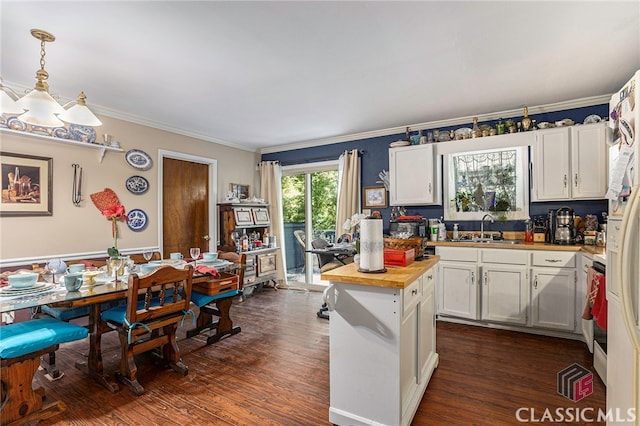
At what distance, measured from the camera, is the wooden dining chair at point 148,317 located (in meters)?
2.19

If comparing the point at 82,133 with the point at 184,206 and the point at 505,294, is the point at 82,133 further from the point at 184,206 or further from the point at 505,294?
the point at 505,294

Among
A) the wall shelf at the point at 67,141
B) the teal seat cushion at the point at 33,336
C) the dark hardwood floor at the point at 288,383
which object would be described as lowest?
the dark hardwood floor at the point at 288,383

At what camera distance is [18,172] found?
3.02 m

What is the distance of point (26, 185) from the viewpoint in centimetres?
306

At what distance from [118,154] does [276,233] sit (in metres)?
2.79

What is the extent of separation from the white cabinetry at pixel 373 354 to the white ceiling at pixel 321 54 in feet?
5.76

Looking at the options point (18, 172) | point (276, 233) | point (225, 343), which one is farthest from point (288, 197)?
point (18, 172)

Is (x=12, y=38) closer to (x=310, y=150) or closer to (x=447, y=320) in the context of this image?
(x=310, y=150)

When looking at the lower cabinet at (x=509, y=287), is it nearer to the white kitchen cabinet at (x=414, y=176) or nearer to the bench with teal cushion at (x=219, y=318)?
the white kitchen cabinet at (x=414, y=176)

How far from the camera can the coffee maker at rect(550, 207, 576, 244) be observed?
10.8ft

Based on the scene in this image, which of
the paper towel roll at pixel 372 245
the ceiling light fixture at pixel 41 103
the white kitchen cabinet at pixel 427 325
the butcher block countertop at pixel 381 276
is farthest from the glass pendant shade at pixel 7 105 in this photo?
the white kitchen cabinet at pixel 427 325

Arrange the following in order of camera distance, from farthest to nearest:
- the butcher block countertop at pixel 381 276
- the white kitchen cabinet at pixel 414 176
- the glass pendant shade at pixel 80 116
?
Answer: the white kitchen cabinet at pixel 414 176 < the glass pendant shade at pixel 80 116 < the butcher block countertop at pixel 381 276

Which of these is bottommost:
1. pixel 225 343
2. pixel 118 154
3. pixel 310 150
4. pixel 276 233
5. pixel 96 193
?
pixel 225 343

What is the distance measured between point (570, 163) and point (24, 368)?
5.01 meters
